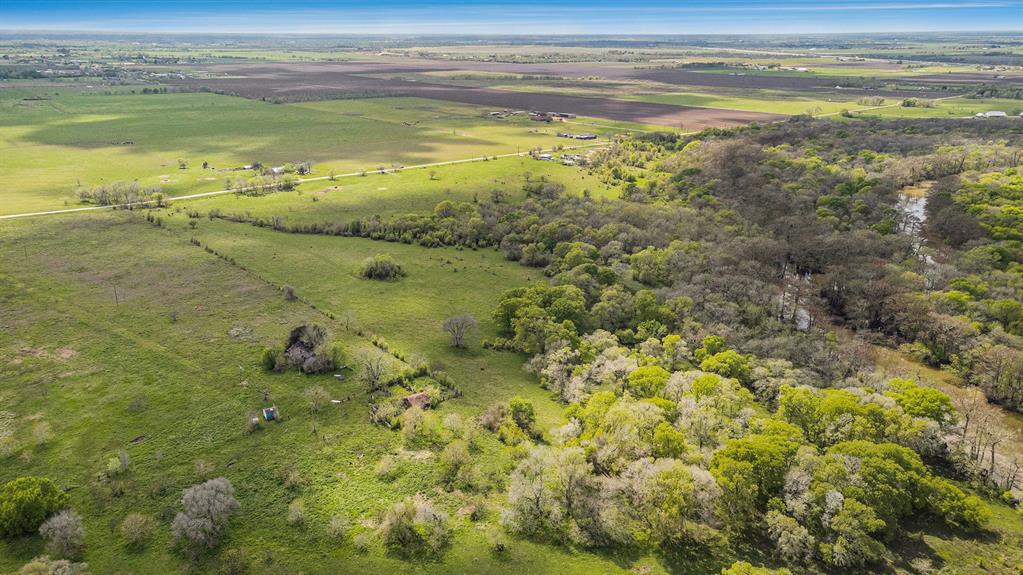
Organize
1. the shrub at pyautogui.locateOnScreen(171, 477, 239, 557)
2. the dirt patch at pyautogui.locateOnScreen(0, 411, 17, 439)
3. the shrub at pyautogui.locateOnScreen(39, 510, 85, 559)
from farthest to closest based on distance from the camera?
the dirt patch at pyautogui.locateOnScreen(0, 411, 17, 439)
the shrub at pyautogui.locateOnScreen(171, 477, 239, 557)
the shrub at pyautogui.locateOnScreen(39, 510, 85, 559)

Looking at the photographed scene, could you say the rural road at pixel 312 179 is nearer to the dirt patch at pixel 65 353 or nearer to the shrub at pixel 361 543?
the dirt patch at pixel 65 353

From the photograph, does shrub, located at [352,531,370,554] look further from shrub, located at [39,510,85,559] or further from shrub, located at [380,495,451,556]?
shrub, located at [39,510,85,559]

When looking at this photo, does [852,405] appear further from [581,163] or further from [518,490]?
[581,163]

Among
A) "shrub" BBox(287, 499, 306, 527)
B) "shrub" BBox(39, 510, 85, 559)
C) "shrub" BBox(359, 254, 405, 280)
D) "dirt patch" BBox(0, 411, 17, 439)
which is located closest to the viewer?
"shrub" BBox(39, 510, 85, 559)

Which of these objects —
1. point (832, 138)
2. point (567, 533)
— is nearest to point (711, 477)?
point (567, 533)

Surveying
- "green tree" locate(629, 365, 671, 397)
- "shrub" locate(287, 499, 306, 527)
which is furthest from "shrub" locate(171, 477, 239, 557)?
"green tree" locate(629, 365, 671, 397)

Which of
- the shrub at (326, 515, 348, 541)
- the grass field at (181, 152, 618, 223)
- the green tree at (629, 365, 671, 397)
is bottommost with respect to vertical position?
the shrub at (326, 515, 348, 541)

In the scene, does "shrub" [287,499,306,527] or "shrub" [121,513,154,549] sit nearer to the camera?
"shrub" [121,513,154,549]
